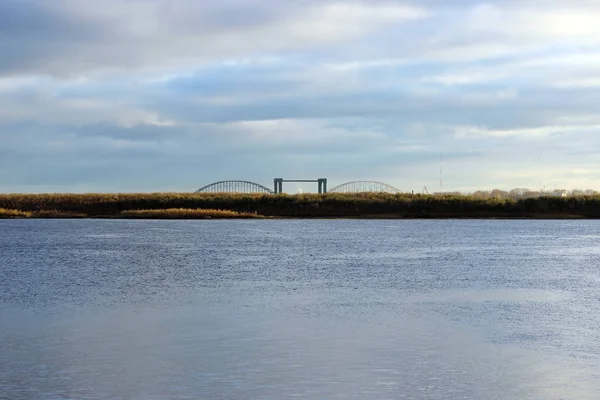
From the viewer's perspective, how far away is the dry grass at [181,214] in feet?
322

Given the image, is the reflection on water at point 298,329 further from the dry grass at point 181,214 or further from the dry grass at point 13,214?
the dry grass at point 13,214

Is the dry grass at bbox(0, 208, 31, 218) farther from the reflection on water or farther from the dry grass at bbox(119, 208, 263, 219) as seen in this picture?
the reflection on water

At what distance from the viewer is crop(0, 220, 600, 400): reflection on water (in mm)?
12234

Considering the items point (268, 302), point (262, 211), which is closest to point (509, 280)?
point (268, 302)

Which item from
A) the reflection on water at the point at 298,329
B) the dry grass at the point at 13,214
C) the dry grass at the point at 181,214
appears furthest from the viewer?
the dry grass at the point at 13,214

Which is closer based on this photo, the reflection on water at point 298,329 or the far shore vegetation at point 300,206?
the reflection on water at point 298,329

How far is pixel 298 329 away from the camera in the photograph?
17.1m

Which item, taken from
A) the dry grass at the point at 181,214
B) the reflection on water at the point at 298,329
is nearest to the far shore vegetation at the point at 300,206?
the dry grass at the point at 181,214

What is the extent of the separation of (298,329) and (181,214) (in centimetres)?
8263

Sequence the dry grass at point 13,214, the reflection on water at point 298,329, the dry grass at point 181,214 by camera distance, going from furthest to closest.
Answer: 1. the dry grass at point 13,214
2. the dry grass at point 181,214
3. the reflection on water at point 298,329

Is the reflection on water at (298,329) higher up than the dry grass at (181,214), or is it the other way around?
the dry grass at (181,214)

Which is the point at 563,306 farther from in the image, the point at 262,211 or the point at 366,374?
the point at 262,211

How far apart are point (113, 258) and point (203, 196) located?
226 ft

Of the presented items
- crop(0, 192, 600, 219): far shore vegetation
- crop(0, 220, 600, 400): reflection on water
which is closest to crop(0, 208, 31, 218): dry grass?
crop(0, 192, 600, 219): far shore vegetation
